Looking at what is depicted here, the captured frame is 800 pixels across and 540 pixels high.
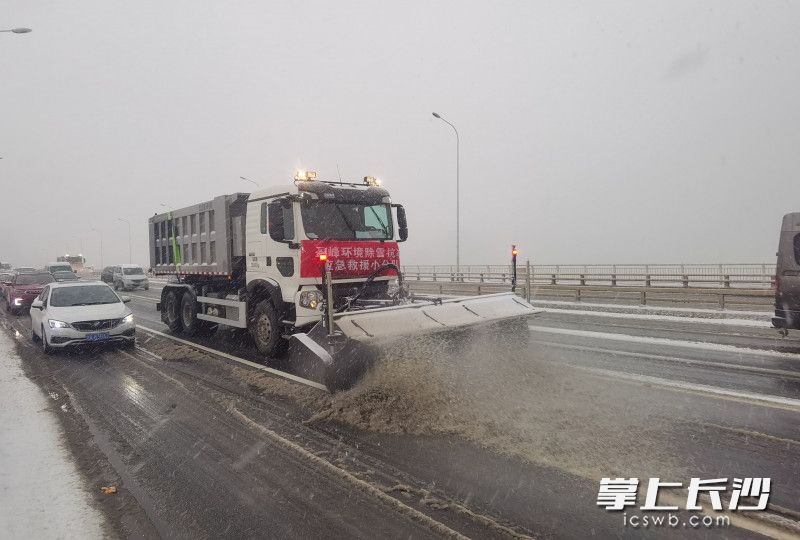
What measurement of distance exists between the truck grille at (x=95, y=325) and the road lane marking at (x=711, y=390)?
30.7 feet

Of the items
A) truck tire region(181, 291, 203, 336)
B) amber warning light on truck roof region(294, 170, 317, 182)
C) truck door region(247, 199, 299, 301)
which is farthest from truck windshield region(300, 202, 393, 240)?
truck tire region(181, 291, 203, 336)

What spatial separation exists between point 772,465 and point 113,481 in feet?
19.1

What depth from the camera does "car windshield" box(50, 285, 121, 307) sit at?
11023 mm

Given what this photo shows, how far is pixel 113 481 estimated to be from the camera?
4.38 meters

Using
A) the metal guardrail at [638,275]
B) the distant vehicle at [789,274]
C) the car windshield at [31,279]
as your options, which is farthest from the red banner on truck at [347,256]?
the car windshield at [31,279]

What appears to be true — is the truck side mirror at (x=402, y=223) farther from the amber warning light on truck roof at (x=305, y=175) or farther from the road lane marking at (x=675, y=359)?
the road lane marking at (x=675, y=359)

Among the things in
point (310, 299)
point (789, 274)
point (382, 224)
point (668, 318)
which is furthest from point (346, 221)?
point (668, 318)

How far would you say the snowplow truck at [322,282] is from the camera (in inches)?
257

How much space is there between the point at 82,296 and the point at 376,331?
8.52 metres

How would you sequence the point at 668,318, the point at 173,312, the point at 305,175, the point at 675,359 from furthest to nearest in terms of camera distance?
the point at 668,318
the point at 173,312
the point at 675,359
the point at 305,175

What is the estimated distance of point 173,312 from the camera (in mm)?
13133

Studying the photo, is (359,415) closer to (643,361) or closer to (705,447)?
(705,447)

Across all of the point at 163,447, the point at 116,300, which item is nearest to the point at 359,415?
the point at 163,447

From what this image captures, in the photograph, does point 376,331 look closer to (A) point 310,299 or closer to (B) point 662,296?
(A) point 310,299
